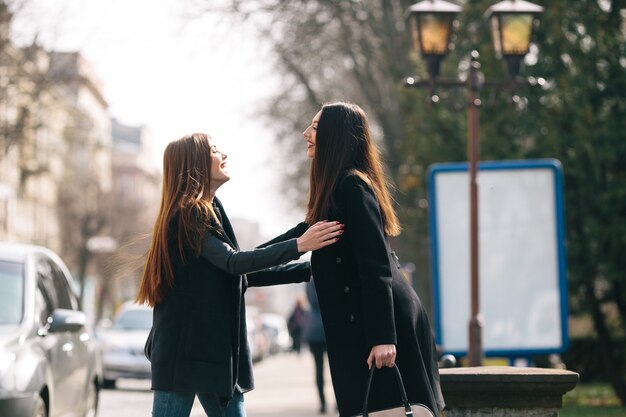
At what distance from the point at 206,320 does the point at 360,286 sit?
66cm

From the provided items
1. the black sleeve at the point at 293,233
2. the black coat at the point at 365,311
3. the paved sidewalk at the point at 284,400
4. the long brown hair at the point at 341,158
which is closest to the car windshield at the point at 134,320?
the paved sidewalk at the point at 284,400

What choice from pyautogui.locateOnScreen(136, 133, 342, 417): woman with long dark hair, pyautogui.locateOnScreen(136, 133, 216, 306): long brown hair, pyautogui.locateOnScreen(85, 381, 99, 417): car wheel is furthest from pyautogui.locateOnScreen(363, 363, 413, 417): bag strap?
pyautogui.locateOnScreen(85, 381, 99, 417): car wheel

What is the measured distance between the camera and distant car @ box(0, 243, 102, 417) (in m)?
8.52

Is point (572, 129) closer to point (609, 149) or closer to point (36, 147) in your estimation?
point (609, 149)

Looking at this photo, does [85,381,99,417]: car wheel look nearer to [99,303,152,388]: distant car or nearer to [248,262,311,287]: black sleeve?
[248,262,311,287]: black sleeve

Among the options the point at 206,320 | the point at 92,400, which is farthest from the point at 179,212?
the point at 92,400

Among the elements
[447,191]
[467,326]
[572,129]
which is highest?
[572,129]

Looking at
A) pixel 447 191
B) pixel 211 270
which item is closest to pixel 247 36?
pixel 447 191

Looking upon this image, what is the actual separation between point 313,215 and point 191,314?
63 centimetres

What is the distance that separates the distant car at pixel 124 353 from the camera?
22.9 m

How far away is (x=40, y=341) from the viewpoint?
9.17 m

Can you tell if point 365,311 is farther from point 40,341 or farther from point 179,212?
point 40,341

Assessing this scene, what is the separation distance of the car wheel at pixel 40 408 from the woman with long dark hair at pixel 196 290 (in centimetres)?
299

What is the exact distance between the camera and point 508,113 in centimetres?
1916
